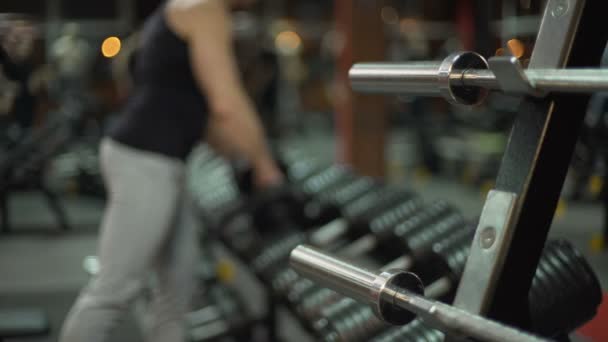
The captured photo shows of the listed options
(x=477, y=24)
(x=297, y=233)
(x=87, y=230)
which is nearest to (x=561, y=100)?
(x=477, y=24)

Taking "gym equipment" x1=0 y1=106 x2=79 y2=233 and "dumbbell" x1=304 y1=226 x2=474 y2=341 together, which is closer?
"dumbbell" x1=304 y1=226 x2=474 y2=341

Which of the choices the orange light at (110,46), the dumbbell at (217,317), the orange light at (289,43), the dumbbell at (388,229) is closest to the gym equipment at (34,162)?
the orange light at (110,46)

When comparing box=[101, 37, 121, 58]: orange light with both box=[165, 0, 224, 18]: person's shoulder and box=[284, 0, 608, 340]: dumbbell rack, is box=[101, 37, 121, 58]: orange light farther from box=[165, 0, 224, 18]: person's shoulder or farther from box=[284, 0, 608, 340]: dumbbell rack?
box=[284, 0, 608, 340]: dumbbell rack

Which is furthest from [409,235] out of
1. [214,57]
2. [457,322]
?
[457,322]

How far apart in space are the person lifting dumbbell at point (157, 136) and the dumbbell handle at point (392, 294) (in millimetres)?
1207

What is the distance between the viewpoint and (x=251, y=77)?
7.48 m

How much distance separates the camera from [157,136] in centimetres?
215

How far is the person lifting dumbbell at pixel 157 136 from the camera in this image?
2.07m

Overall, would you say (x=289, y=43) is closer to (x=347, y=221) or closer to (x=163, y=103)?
(x=347, y=221)

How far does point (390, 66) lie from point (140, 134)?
138 centimetres

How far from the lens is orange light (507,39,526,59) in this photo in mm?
1086

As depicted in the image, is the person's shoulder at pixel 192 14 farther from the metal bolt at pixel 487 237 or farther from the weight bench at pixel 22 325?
the metal bolt at pixel 487 237

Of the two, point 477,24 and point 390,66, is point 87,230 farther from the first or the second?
point 390,66

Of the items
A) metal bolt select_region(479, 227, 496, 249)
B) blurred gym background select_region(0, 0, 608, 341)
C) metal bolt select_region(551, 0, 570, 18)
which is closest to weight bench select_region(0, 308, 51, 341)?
blurred gym background select_region(0, 0, 608, 341)
